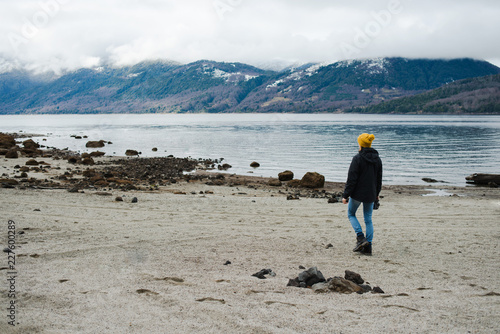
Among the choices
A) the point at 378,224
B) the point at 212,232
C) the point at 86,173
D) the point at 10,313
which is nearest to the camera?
the point at 10,313

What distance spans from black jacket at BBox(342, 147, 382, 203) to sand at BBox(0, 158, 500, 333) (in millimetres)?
1373

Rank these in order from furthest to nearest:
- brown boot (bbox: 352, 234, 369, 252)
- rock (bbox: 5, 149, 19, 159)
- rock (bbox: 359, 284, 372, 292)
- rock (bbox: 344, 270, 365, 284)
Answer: rock (bbox: 5, 149, 19, 159) → brown boot (bbox: 352, 234, 369, 252) → rock (bbox: 344, 270, 365, 284) → rock (bbox: 359, 284, 372, 292)

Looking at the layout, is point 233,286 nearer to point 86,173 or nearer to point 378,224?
point 378,224

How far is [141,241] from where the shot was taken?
870 centimetres

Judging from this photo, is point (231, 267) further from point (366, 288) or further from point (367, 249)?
point (367, 249)

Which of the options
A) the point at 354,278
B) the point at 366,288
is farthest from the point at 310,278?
the point at 366,288

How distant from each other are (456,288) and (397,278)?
0.93m

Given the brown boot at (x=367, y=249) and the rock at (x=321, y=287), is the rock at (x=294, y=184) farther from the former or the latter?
the rock at (x=321, y=287)

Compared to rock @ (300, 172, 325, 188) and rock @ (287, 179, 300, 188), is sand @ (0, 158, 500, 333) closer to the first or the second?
rock @ (300, 172, 325, 188)

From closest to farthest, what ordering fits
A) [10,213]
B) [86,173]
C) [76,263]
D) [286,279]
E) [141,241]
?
[286,279], [76,263], [141,241], [10,213], [86,173]

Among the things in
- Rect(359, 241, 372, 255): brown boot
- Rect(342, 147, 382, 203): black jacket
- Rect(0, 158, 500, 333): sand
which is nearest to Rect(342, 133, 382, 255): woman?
Rect(342, 147, 382, 203): black jacket

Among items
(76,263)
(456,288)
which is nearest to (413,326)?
(456,288)

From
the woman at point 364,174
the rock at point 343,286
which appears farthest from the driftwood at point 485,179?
the rock at point 343,286

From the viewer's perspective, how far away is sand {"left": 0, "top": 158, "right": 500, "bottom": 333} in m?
4.78
